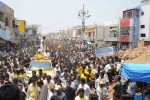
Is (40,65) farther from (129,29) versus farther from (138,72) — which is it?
(129,29)

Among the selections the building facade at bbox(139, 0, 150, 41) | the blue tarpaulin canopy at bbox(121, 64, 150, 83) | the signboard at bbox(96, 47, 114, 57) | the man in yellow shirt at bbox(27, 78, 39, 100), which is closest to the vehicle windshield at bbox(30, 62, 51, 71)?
the blue tarpaulin canopy at bbox(121, 64, 150, 83)

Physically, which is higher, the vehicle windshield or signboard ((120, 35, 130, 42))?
signboard ((120, 35, 130, 42))

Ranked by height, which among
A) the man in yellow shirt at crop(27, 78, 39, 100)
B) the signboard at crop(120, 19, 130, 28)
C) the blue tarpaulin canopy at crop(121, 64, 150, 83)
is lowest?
the man in yellow shirt at crop(27, 78, 39, 100)

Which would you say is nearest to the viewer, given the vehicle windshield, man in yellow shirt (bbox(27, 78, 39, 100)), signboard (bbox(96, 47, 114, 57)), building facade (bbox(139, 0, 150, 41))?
man in yellow shirt (bbox(27, 78, 39, 100))

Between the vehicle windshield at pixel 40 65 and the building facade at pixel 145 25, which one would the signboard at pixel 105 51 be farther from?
the building facade at pixel 145 25

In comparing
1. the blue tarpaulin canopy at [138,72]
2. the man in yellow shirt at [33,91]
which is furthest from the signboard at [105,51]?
the man in yellow shirt at [33,91]

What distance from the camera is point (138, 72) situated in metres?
10.4

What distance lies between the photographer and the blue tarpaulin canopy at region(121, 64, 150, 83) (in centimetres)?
1015

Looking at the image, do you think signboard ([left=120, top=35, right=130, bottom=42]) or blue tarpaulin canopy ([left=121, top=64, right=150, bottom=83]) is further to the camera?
signboard ([left=120, top=35, right=130, bottom=42])

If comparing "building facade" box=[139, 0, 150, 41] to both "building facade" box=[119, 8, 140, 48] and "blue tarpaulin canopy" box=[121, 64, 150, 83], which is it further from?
"blue tarpaulin canopy" box=[121, 64, 150, 83]

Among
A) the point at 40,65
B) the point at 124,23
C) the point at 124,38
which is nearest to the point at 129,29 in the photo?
the point at 124,23

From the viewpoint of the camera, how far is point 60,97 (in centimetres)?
973

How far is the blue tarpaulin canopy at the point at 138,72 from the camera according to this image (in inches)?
400

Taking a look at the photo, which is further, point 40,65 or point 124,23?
point 124,23
